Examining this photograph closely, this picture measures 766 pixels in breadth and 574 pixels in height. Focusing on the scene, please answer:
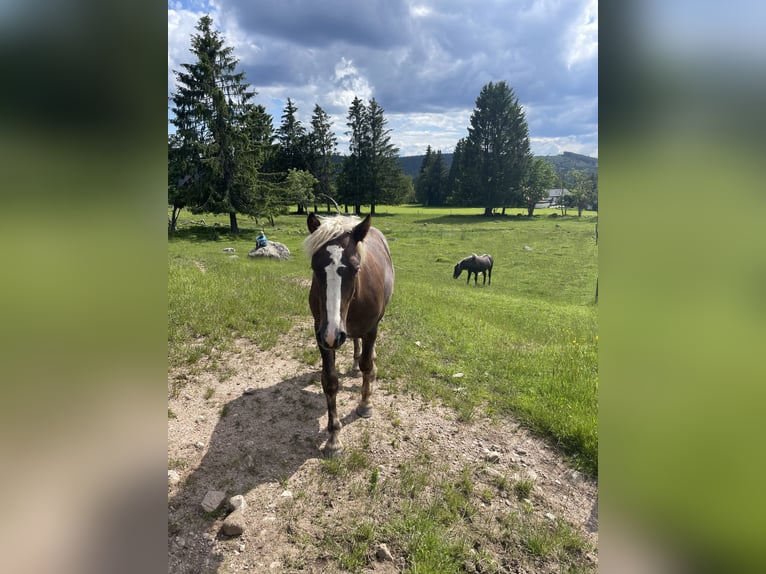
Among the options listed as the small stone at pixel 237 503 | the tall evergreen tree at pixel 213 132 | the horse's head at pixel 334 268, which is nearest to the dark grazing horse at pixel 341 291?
the horse's head at pixel 334 268

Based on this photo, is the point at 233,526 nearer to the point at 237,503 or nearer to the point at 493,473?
the point at 237,503

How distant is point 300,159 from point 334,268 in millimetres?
45055

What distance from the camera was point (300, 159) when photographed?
44.7m

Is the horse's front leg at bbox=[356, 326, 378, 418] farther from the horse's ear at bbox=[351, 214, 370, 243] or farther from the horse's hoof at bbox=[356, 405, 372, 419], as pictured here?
the horse's ear at bbox=[351, 214, 370, 243]

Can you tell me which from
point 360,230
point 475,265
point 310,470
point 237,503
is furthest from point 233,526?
point 475,265

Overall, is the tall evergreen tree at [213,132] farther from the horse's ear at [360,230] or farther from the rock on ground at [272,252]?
the horse's ear at [360,230]

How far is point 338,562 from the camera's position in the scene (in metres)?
2.99

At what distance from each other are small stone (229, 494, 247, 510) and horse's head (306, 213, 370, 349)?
1.65m

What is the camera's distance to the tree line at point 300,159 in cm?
2708

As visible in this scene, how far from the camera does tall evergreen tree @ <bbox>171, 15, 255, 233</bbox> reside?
2598 cm
